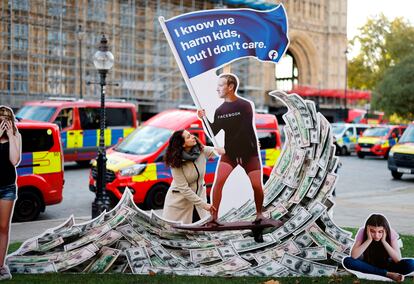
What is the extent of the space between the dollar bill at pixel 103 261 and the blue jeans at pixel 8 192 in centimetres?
110

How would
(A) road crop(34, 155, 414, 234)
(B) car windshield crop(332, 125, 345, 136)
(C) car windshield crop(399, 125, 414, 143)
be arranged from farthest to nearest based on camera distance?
(B) car windshield crop(332, 125, 345, 136) < (C) car windshield crop(399, 125, 414, 143) < (A) road crop(34, 155, 414, 234)

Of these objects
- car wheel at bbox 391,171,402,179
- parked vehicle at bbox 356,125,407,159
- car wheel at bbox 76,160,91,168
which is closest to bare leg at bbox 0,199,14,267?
car wheel at bbox 76,160,91,168

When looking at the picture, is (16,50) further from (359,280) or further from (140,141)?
(359,280)

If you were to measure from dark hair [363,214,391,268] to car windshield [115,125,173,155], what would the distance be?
6.74 metres

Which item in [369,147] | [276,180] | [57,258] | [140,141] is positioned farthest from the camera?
[369,147]

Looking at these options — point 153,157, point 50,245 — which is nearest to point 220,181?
point 50,245

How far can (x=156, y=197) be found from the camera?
39.7 ft

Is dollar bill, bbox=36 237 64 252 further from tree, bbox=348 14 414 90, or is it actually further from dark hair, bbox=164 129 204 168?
tree, bbox=348 14 414 90

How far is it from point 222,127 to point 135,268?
1.81 metres

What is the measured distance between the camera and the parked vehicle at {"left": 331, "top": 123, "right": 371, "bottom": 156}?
29.8 metres

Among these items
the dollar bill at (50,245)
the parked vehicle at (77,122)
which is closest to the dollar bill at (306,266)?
the dollar bill at (50,245)

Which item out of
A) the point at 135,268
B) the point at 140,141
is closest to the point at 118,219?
the point at 135,268

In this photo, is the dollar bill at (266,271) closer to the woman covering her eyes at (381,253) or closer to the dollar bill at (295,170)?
the woman covering her eyes at (381,253)

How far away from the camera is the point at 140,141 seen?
12.6 meters
